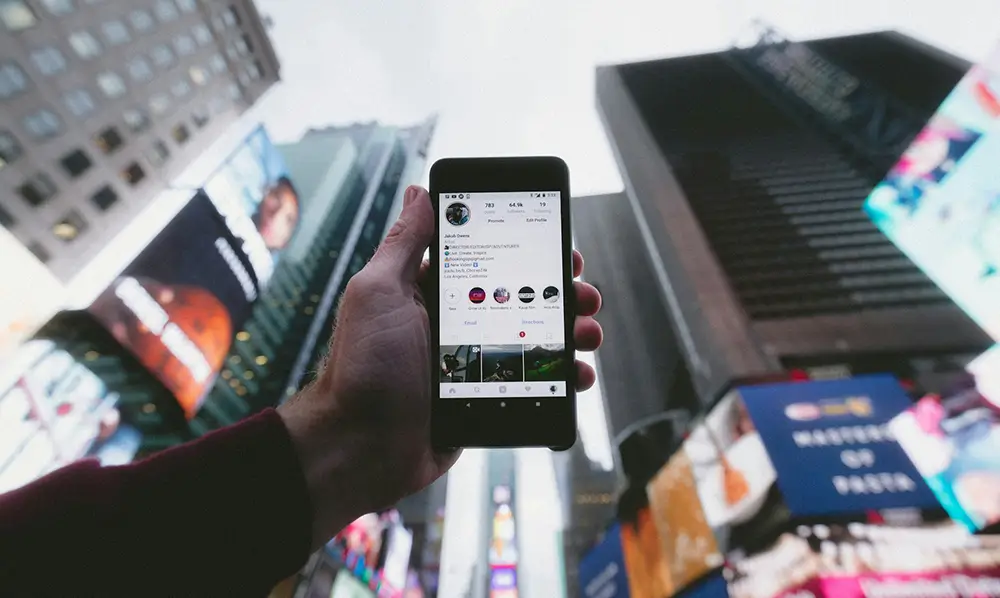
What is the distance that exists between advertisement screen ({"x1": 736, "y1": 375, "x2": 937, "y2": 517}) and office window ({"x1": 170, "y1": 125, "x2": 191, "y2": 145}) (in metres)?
42.4

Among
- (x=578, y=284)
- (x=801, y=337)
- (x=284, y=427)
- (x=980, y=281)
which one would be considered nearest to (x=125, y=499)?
(x=284, y=427)

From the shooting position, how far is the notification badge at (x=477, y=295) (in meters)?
3.05

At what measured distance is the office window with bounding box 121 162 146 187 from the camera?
102 ft

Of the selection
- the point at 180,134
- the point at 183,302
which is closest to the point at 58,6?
the point at 180,134

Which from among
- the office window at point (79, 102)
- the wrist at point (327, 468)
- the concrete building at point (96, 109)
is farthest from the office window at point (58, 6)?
the wrist at point (327, 468)

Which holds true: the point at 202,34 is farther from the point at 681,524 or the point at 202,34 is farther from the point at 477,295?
the point at 681,524

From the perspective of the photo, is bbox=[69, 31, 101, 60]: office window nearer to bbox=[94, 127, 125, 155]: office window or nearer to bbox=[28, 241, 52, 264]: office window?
bbox=[94, 127, 125, 155]: office window

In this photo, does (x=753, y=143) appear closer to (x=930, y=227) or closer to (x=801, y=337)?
(x=801, y=337)

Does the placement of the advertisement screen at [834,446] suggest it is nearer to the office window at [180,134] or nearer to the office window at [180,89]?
the office window at [180,134]

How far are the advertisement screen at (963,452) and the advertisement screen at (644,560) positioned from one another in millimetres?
7043

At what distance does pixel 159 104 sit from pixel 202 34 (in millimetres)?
9190

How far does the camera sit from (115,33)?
29953 millimetres

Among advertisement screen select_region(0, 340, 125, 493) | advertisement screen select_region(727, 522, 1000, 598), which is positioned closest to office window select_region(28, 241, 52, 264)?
advertisement screen select_region(0, 340, 125, 493)

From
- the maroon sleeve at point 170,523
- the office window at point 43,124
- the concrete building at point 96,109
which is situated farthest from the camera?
the office window at point 43,124
